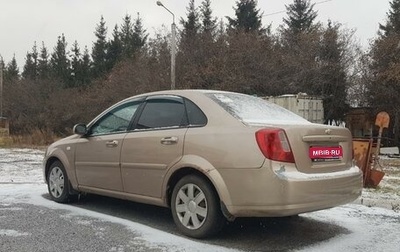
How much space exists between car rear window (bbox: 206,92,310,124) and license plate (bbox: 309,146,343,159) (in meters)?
0.45

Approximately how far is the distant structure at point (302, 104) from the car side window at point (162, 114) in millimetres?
14606

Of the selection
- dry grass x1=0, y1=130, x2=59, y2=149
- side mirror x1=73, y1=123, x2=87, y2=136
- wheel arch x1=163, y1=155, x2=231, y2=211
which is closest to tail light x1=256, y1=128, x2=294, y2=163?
wheel arch x1=163, y1=155, x2=231, y2=211

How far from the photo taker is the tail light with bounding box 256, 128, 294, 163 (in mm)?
4414

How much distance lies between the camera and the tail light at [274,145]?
14.5ft

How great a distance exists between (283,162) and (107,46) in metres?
51.7

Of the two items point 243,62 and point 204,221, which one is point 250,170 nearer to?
point 204,221

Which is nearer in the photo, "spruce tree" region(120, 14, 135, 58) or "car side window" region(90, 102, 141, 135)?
"car side window" region(90, 102, 141, 135)

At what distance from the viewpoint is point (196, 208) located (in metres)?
4.87

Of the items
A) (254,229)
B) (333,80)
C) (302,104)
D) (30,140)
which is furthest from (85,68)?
(254,229)

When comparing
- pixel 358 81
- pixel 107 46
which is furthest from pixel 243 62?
pixel 107 46

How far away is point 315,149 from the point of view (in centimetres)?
471

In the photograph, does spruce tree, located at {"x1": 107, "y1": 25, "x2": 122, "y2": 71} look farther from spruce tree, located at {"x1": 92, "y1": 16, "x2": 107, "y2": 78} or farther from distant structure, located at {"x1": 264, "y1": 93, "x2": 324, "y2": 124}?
distant structure, located at {"x1": 264, "y1": 93, "x2": 324, "y2": 124}

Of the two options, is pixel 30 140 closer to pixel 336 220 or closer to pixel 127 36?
pixel 336 220

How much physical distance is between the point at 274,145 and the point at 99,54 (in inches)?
2050
